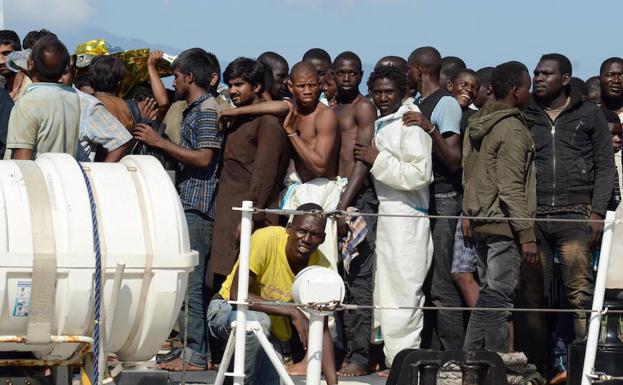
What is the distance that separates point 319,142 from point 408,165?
2.12ft

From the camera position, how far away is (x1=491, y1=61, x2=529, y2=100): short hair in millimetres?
9148

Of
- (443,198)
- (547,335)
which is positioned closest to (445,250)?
(443,198)

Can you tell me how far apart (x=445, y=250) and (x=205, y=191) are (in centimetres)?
175

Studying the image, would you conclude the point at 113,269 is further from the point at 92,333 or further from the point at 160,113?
the point at 160,113

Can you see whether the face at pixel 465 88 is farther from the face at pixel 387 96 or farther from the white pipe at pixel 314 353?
the white pipe at pixel 314 353

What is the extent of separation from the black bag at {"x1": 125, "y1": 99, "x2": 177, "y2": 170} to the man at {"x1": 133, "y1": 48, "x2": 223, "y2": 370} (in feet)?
0.30

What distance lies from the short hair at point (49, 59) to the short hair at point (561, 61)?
3349 mm

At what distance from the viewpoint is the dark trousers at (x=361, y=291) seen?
30.8ft

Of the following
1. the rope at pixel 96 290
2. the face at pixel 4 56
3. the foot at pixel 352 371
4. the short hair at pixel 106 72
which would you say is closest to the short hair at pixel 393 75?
the short hair at pixel 106 72

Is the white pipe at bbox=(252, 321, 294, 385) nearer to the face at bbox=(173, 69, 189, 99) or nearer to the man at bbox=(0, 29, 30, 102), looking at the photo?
the face at bbox=(173, 69, 189, 99)

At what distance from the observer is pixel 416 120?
30.4 ft

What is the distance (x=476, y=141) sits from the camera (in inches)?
361

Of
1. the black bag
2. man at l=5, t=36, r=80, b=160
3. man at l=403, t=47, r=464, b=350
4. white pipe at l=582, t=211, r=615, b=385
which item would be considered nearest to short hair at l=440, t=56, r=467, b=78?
man at l=403, t=47, r=464, b=350

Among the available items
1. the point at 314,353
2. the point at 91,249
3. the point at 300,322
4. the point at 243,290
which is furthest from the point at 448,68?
the point at 91,249
